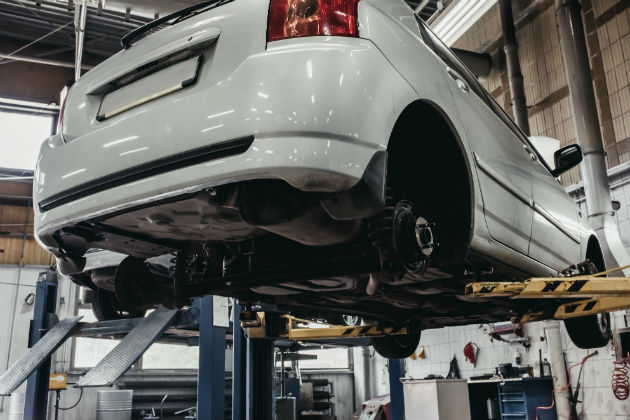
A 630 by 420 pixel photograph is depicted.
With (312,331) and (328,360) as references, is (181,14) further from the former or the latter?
(328,360)

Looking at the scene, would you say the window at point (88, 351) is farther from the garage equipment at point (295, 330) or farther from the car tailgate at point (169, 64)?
the car tailgate at point (169, 64)

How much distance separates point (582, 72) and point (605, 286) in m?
5.09

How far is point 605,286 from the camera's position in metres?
2.57

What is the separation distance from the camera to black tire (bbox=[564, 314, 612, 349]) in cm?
369

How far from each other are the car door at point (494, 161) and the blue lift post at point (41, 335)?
191 inches

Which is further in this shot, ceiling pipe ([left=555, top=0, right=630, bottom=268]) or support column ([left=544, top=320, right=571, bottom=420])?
support column ([left=544, top=320, right=571, bottom=420])

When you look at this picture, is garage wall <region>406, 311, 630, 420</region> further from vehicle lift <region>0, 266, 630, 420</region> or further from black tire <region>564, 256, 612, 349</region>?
black tire <region>564, 256, 612, 349</region>

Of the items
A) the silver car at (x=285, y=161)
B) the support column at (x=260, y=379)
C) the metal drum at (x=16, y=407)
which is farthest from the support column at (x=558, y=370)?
the metal drum at (x=16, y=407)

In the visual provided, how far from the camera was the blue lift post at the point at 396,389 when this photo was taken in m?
6.18

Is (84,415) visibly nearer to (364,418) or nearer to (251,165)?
(364,418)

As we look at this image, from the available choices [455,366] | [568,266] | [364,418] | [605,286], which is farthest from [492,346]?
[605,286]

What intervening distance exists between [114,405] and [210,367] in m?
5.66

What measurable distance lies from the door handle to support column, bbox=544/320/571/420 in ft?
19.8

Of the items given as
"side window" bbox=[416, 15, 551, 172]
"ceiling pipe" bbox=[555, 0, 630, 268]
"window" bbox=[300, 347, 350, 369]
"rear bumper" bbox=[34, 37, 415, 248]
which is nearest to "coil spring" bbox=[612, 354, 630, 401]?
"ceiling pipe" bbox=[555, 0, 630, 268]
